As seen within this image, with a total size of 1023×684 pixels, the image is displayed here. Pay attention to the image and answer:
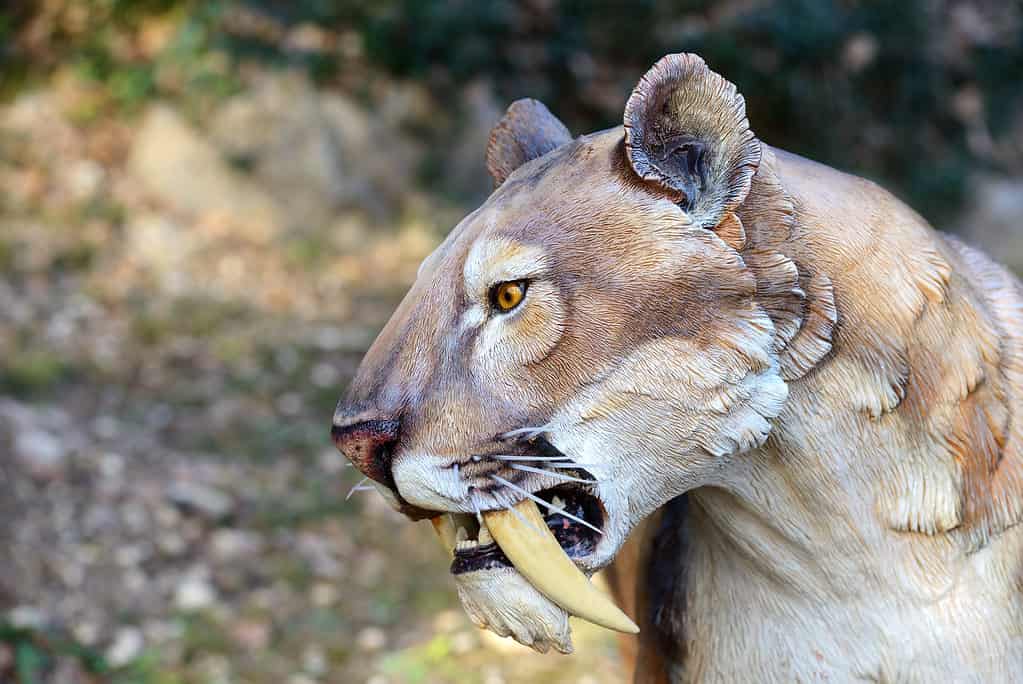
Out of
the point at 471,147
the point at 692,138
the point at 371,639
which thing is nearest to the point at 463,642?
the point at 371,639

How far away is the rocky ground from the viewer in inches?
142

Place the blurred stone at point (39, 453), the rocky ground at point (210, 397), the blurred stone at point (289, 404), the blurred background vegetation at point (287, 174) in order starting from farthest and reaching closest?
the blurred stone at point (289, 404) < the blurred background vegetation at point (287, 174) < the blurred stone at point (39, 453) < the rocky ground at point (210, 397)

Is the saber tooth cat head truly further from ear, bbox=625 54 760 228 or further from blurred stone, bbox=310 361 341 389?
blurred stone, bbox=310 361 341 389

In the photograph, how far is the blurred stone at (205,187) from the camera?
6.27 metres

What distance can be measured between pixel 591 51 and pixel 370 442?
17.2ft

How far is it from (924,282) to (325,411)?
12.1 ft

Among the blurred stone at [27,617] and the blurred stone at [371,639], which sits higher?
the blurred stone at [27,617]

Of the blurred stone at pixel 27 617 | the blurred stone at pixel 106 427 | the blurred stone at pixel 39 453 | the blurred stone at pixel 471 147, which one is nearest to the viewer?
the blurred stone at pixel 27 617

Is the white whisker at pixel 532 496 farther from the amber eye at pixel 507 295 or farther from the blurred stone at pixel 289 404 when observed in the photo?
the blurred stone at pixel 289 404

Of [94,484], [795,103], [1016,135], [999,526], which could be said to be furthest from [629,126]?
[1016,135]

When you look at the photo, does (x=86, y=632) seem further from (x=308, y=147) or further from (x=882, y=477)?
(x=308, y=147)

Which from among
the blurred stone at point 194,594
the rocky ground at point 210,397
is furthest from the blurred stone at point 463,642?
the blurred stone at point 194,594

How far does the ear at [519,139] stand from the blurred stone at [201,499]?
2774 mm

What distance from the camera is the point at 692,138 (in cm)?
147
